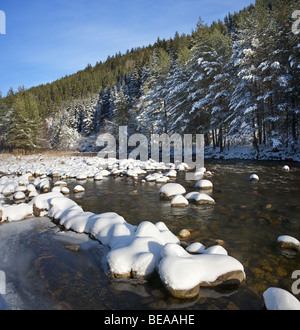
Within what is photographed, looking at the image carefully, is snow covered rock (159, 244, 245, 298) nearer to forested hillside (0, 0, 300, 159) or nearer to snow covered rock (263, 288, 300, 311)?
snow covered rock (263, 288, 300, 311)

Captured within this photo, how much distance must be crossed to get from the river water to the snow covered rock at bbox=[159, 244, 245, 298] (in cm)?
13

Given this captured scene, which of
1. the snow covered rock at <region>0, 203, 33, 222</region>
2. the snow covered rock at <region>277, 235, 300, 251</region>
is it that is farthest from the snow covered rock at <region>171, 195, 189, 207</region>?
the snow covered rock at <region>0, 203, 33, 222</region>

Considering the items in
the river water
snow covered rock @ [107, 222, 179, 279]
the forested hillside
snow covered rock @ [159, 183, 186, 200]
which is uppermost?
the forested hillside

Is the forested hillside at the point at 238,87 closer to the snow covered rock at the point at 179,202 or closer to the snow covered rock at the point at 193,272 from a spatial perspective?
the snow covered rock at the point at 179,202

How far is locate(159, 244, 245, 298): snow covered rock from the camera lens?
299cm

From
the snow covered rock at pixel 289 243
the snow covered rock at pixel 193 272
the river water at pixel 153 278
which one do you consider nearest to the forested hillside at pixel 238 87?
the river water at pixel 153 278

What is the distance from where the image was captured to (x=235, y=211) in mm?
6625

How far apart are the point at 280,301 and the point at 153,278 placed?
5.90 ft

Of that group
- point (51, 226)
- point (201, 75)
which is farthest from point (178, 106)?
point (51, 226)

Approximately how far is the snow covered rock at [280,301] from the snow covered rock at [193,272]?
58 centimetres

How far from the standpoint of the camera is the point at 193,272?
122 inches

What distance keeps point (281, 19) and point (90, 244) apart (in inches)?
883
